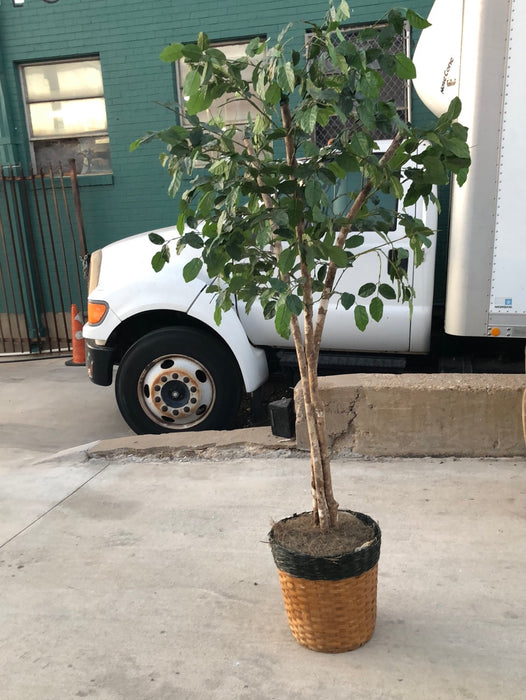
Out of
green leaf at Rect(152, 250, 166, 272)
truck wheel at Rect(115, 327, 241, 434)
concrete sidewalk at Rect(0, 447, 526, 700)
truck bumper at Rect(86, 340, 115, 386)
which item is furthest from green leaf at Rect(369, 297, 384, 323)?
truck bumper at Rect(86, 340, 115, 386)

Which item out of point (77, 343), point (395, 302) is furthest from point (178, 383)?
point (77, 343)

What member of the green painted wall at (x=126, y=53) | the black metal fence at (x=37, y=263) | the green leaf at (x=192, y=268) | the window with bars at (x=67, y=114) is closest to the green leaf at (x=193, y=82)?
Result: the green leaf at (x=192, y=268)

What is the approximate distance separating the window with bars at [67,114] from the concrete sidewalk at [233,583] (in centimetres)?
629

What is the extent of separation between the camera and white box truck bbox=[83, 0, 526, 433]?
4141 millimetres

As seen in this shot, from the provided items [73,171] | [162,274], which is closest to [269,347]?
[162,274]

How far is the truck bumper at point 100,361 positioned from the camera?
18.0ft

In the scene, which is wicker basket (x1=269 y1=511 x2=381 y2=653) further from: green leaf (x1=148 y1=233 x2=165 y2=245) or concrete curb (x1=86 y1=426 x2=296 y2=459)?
concrete curb (x1=86 y1=426 x2=296 y2=459)

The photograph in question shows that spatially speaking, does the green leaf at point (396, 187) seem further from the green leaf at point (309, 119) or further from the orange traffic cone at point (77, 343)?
the orange traffic cone at point (77, 343)

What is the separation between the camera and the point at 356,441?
452cm

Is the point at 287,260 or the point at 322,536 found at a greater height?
the point at 287,260

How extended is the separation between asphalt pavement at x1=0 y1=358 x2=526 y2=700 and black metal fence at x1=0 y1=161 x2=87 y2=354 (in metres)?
5.03

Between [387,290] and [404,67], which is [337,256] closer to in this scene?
[387,290]

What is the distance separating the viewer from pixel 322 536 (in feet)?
8.32

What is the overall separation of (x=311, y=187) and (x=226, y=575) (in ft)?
6.60
